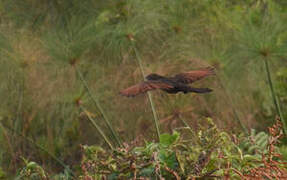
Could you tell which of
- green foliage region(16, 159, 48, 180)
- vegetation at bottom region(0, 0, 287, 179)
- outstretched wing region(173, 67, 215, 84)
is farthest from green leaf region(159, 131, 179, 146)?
vegetation at bottom region(0, 0, 287, 179)

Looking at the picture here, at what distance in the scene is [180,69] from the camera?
2229 millimetres

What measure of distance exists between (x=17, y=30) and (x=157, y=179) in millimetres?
1912

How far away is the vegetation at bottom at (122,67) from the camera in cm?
195

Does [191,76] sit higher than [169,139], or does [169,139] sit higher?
[191,76]

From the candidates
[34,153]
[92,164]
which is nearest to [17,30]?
[34,153]

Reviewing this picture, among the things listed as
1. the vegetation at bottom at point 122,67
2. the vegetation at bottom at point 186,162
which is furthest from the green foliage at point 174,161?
the vegetation at bottom at point 122,67

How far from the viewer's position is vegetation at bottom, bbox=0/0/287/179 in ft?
6.39

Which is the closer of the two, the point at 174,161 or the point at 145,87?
the point at 174,161

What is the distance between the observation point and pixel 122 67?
2.29 m

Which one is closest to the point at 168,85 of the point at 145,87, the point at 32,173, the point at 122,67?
the point at 145,87

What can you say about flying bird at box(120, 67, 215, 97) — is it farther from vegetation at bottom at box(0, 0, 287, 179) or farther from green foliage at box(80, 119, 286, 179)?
vegetation at bottom at box(0, 0, 287, 179)

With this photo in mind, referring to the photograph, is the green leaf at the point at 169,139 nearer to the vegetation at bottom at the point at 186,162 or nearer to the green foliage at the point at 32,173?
the vegetation at bottom at the point at 186,162

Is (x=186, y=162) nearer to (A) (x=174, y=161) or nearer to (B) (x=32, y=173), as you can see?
(A) (x=174, y=161)

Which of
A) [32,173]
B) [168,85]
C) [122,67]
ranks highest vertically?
[122,67]
